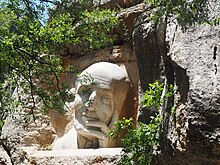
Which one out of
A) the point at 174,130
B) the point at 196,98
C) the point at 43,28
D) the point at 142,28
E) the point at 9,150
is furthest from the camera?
the point at 9,150

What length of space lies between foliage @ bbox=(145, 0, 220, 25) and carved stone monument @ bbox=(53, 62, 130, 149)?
184 cm

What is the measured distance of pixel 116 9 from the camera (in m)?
5.47

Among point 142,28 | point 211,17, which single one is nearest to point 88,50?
point 142,28

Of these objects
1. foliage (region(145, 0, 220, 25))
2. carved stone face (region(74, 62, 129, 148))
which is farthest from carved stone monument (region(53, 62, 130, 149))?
foliage (region(145, 0, 220, 25))

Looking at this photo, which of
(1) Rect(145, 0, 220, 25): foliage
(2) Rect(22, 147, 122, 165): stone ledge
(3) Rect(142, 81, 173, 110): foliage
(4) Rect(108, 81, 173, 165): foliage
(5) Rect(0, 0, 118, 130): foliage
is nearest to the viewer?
(1) Rect(145, 0, 220, 25): foliage

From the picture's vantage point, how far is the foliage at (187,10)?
9.02ft

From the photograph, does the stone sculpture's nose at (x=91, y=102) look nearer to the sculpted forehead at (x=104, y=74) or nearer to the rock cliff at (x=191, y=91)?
the sculpted forehead at (x=104, y=74)

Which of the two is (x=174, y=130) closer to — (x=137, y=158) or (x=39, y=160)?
(x=137, y=158)

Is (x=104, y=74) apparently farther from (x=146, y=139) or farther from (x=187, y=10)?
(x=187, y=10)

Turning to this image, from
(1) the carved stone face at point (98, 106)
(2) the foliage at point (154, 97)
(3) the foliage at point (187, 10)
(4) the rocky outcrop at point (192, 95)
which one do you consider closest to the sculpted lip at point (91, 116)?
(1) the carved stone face at point (98, 106)

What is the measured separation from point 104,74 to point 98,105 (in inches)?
15.1

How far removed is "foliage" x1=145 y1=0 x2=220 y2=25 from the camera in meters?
2.75

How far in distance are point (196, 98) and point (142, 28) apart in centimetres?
163

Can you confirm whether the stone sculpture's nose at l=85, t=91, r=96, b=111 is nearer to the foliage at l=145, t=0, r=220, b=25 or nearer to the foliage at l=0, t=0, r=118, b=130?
the foliage at l=0, t=0, r=118, b=130
